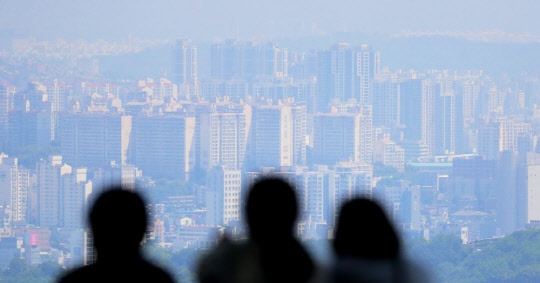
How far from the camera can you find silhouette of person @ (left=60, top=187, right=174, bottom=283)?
1.03m

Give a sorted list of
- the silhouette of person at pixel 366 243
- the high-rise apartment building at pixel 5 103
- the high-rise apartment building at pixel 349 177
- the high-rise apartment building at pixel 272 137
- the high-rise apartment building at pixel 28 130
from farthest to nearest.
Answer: the high-rise apartment building at pixel 272 137, the high-rise apartment building at pixel 5 103, the high-rise apartment building at pixel 28 130, the high-rise apartment building at pixel 349 177, the silhouette of person at pixel 366 243

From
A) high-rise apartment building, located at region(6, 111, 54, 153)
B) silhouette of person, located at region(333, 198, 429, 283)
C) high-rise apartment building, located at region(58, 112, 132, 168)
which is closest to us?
silhouette of person, located at region(333, 198, 429, 283)

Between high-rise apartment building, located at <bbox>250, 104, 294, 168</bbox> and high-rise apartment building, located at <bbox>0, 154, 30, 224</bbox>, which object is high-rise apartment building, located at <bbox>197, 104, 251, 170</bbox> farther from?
high-rise apartment building, located at <bbox>0, 154, 30, 224</bbox>

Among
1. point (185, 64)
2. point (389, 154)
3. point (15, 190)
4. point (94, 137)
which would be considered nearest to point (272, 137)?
point (389, 154)

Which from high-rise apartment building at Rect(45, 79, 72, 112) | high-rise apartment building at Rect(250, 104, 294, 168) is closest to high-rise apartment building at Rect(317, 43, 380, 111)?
high-rise apartment building at Rect(250, 104, 294, 168)

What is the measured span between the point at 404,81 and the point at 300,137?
8.31 meters

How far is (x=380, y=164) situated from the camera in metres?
43.4

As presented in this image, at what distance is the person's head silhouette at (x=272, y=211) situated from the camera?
40.4 inches

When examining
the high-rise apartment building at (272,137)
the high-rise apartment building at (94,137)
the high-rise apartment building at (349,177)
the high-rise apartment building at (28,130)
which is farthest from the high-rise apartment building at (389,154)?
the high-rise apartment building at (28,130)

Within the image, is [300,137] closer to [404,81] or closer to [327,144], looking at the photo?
[327,144]

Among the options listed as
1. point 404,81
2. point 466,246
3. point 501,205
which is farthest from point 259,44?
point 466,246

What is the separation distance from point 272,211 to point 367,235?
3.7 inches

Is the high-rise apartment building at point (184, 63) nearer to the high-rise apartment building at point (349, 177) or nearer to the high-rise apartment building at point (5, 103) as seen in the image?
the high-rise apartment building at point (5, 103)

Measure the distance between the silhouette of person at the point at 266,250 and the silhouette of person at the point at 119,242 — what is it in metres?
0.06
